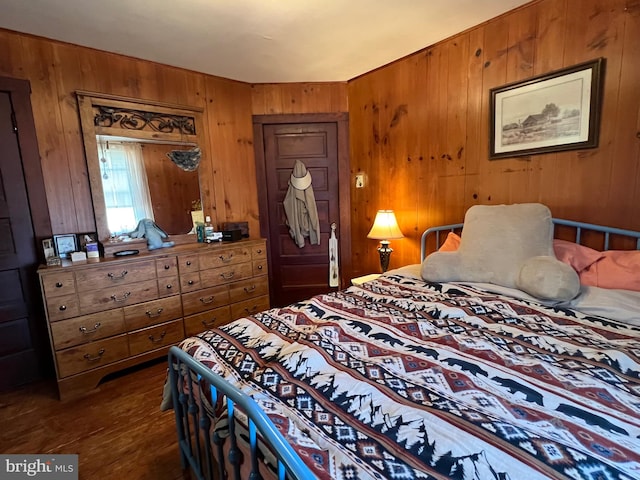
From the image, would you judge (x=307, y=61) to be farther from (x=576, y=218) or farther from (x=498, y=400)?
(x=498, y=400)

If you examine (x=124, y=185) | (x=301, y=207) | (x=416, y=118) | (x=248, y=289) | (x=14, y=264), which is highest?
(x=416, y=118)

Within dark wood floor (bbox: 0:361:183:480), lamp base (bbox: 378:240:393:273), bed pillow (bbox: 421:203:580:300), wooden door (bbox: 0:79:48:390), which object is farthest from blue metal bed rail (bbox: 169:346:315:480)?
lamp base (bbox: 378:240:393:273)

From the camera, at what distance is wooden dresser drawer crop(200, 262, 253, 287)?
2592 mm

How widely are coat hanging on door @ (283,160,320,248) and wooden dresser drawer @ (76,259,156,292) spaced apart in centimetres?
143

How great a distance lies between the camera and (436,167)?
8.57 ft

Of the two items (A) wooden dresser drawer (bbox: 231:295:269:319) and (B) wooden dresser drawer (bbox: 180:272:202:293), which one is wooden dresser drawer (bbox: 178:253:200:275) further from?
(A) wooden dresser drawer (bbox: 231:295:269:319)

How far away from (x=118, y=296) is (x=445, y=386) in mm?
2159

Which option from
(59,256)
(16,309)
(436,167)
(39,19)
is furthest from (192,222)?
(436,167)

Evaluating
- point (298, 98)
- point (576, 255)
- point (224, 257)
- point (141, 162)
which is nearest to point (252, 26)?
point (298, 98)

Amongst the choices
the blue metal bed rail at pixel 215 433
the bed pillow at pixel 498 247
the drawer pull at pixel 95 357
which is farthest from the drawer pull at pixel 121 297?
the bed pillow at pixel 498 247

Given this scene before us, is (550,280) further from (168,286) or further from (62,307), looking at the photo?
(62,307)

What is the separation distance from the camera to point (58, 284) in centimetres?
194

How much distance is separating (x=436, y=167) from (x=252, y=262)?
1.80 meters

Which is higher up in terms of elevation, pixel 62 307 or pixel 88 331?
pixel 62 307
